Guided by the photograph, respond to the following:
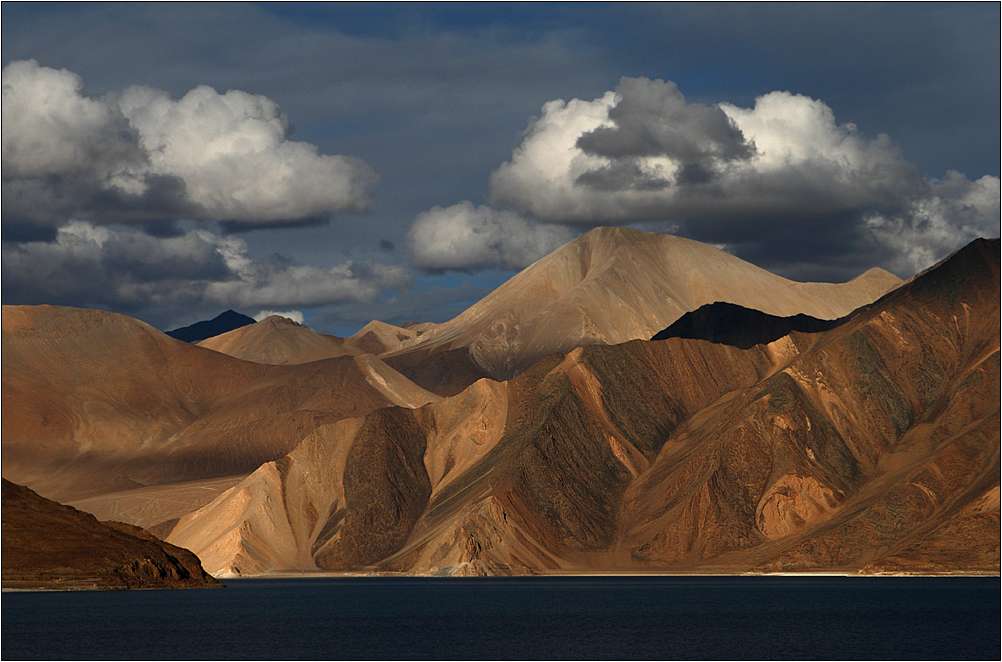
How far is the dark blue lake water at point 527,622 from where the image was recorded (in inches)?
2889

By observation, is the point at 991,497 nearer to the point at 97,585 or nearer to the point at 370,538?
the point at 370,538

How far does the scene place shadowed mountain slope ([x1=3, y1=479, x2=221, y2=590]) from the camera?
383ft

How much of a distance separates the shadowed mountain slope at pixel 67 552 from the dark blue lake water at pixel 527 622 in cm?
225

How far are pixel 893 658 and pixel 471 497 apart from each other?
122 metres

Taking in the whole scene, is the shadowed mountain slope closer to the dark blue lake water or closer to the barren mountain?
the dark blue lake water

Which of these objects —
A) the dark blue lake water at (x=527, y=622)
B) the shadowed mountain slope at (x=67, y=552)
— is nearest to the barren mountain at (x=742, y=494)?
the dark blue lake water at (x=527, y=622)

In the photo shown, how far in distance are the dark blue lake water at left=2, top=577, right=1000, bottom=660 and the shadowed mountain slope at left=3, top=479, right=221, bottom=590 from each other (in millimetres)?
2251

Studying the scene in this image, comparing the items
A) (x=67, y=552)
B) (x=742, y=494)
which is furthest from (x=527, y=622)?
(x=742, y=494)

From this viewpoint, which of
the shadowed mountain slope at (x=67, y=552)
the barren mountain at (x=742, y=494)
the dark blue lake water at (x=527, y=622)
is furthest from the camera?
the barren mountain at (x=742, y=494)

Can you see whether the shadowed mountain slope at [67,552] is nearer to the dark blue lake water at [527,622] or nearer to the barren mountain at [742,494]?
the dark blue lake water at [527,622]

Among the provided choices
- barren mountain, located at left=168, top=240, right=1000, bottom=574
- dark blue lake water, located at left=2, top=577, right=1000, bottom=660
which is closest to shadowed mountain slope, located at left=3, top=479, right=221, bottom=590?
dark blue lake water, located at left=2, top=577, right=1000, bottom=660

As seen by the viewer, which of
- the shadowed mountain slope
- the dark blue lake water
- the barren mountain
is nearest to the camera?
the dark blue lake water

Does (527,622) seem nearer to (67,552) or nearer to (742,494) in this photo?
(67,552)

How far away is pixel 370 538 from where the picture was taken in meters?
191
